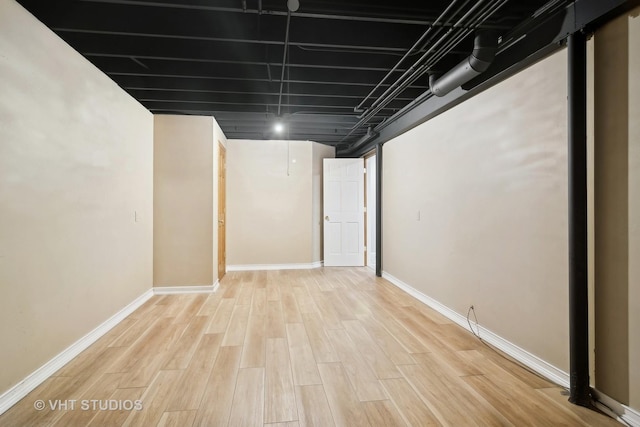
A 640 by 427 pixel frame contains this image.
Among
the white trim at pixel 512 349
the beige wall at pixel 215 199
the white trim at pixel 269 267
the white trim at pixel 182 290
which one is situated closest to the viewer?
the white trim at pixel 512 349

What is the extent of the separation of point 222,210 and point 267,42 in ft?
11.7

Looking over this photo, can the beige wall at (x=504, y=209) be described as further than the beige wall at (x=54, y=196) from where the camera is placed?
Yes

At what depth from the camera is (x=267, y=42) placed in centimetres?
263

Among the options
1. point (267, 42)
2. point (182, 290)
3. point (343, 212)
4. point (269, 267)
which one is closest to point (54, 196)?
point (267, 42)

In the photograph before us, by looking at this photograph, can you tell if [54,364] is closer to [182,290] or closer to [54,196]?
[54,196]

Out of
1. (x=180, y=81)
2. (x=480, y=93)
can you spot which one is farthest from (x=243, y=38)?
(x=480, y=93)

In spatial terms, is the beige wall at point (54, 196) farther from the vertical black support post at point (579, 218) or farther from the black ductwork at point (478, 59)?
the vertical black support post at point (579, 218)

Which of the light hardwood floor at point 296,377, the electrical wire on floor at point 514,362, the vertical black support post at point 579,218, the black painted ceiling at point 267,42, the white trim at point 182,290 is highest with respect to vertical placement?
the black painted ceiling at point 267,42

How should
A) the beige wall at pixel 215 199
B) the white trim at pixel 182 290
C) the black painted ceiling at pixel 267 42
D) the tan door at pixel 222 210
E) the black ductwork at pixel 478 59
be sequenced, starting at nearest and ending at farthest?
the black painted ceiling at pixel 267 42 < the black ductwork at pixel 478 59 < the white trim at pixel 182 290 < the beige wall at pixel 215 199 < the tan door at pixel 222 210

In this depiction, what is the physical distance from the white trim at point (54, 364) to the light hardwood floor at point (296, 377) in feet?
0.18

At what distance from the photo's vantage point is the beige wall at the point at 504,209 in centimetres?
216

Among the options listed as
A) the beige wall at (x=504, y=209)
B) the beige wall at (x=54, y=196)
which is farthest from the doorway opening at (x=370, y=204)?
the beige wall at (x=54, y=196)

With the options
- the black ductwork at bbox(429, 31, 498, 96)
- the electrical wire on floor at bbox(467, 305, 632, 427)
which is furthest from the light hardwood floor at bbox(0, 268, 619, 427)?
the black ductwork at bbox(429, 31, 498, 96)

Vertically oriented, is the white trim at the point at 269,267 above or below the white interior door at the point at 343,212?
below
